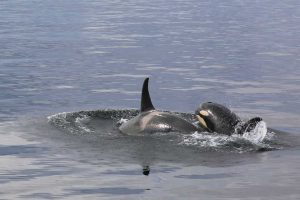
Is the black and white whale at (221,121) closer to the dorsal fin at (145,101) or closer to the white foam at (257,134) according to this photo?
the white foam at (257,134)

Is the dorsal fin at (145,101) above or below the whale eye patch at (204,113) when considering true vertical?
above

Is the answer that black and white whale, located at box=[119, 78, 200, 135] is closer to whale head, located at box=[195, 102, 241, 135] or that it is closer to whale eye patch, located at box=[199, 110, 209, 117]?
whale head, located at box=[195, 102, 241, 135]

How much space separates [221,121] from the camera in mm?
18484

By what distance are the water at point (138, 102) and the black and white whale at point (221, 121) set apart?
66cm

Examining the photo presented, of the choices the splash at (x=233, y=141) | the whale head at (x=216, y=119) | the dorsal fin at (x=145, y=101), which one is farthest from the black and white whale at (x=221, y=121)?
the dorsal fin at (x=145, y=101)

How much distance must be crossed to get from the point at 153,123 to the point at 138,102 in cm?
748

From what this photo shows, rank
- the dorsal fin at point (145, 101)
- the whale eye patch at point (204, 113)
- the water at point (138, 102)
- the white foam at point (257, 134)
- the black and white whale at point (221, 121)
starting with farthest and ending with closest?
the dorsal fin at point (145, 101) → the whale eye patch at point (204, 113) → the black and white whale at point (221, 121) → the white foam at point (257, 134) → the water at point (138, 102)

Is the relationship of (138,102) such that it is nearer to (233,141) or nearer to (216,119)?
(216,119)

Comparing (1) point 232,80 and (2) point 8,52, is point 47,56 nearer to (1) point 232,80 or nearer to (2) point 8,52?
(2) point 8,52

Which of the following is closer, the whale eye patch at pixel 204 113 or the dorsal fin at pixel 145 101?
the whale eye patch at pixel 204 113

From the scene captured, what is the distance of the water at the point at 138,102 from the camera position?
555 inches

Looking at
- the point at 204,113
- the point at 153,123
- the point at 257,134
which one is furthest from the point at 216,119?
the point at 153,123

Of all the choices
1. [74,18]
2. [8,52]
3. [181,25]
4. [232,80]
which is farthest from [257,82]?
[74,18]

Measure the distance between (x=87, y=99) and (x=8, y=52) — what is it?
16765 millimetres
